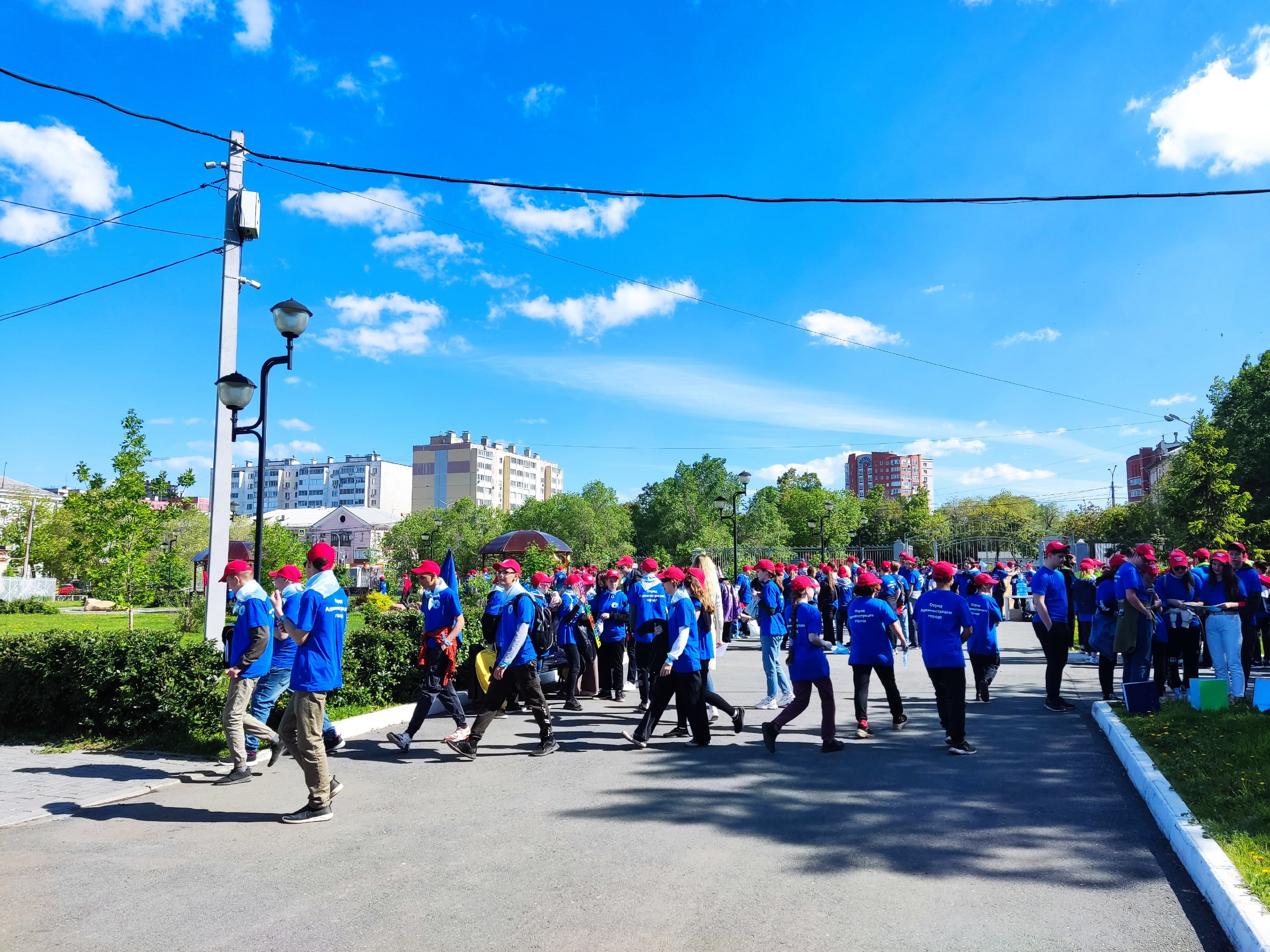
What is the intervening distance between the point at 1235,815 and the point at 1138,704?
392cm

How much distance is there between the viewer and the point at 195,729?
8086 mm

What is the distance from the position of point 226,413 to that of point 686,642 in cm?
565

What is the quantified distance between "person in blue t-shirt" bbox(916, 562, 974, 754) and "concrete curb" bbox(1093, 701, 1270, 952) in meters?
1.35

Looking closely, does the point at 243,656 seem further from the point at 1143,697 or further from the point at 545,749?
the point at 1143,697

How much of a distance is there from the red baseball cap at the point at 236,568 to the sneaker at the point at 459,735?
241 cm

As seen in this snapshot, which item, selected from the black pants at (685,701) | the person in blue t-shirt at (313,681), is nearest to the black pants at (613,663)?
the black pants at (685,701)

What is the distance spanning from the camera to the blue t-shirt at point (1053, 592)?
31.4ft

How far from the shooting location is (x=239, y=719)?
6.96 meters

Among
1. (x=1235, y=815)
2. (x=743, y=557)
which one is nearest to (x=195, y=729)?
(x=1235, y=815)

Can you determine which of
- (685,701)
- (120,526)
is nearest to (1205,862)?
(685,701)

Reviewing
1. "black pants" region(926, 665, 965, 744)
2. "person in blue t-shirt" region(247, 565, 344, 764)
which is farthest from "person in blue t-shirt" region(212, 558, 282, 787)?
"black pants" region(926, 665, 965, 744)

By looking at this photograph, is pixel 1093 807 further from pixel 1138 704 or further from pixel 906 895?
pixel 1138 704

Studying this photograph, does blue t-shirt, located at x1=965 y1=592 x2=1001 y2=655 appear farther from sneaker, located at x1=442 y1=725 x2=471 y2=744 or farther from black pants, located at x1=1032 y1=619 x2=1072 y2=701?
sneaker, located at x1=442 y1=725 x2=471 y2=744

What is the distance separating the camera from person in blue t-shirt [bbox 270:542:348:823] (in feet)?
18.8
